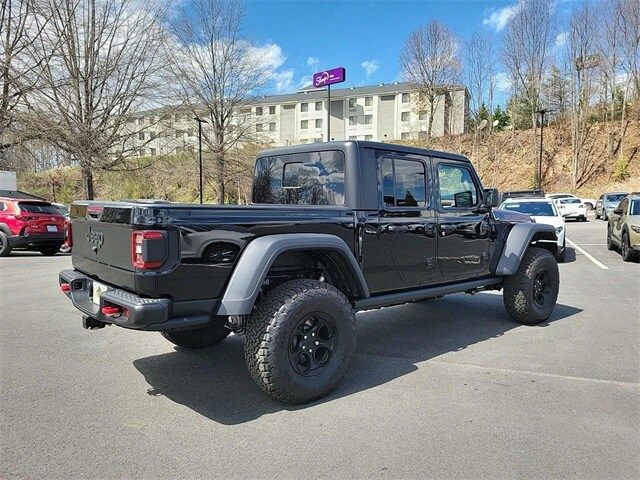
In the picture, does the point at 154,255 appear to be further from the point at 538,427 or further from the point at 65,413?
the point at 538,427

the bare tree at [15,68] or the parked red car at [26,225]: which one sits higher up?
the bare tree at [15,68]

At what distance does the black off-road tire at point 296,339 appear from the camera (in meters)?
3.26

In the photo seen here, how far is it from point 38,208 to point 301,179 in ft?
36.6

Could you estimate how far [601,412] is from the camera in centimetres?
332

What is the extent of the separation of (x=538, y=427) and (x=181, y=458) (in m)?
2.24

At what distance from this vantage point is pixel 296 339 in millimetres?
3471

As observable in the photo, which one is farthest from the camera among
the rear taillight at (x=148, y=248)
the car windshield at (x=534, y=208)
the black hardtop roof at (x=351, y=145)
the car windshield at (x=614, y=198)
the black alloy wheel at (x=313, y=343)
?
the car windshield at (x=614, y=198)

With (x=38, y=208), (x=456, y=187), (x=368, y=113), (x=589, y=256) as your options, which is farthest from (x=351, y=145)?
(x=368, y=113)

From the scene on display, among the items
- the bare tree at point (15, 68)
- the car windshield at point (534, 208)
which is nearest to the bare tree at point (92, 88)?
the bare tree at point (15, 68)

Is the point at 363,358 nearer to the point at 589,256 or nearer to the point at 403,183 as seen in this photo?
the point at 403,183

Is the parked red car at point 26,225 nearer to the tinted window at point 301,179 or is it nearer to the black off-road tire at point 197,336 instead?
the black off-road tire at point 197,336

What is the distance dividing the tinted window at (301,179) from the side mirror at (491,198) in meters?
2.00

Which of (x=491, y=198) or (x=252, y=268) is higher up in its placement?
(x=491, y=198)

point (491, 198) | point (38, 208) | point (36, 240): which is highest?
point (491, 198)
